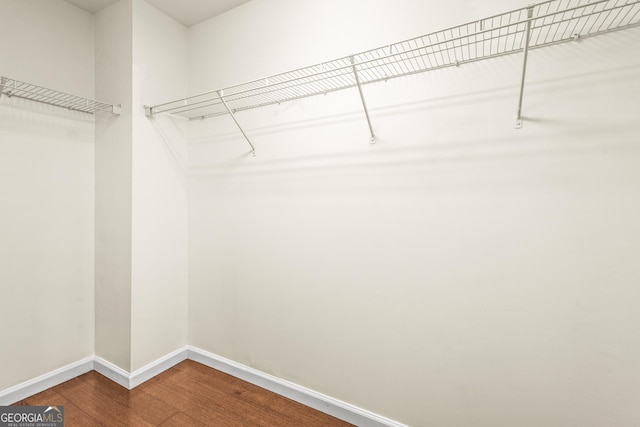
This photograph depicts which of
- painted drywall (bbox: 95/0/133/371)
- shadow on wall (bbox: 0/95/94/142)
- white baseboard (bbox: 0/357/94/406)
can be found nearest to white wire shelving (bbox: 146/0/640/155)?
painted drywall (bbox: 95/0/133/371)

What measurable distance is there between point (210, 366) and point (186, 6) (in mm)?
2530

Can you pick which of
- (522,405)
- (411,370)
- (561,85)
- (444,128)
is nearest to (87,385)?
(411,370)

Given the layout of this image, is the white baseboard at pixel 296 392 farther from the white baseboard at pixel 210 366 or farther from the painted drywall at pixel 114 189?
the painted drywall at pixel 114 189

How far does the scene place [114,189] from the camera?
2.03 m

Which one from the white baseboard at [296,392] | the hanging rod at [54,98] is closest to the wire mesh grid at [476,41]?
the hanging rod at [54,98]

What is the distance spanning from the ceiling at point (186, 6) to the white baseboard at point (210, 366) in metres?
2.44

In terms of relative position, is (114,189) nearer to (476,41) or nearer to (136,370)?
(136,370)

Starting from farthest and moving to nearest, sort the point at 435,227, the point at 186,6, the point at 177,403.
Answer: the point at 186,6 < the point at 177,403 < the point at 435,227

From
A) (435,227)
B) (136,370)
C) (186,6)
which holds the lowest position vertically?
(136,370)

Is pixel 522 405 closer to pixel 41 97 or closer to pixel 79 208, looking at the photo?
pixel 79 208

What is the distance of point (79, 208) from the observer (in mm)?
2074

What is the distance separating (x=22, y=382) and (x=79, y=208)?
3.63ft

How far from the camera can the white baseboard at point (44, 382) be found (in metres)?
1.77

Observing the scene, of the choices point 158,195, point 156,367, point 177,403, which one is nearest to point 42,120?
point 158,195
